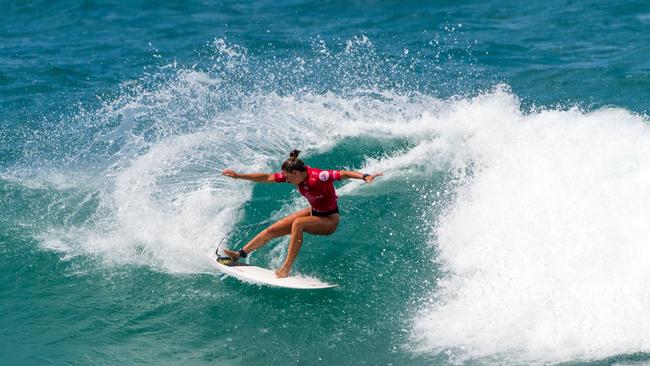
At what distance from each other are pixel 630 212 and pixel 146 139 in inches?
357

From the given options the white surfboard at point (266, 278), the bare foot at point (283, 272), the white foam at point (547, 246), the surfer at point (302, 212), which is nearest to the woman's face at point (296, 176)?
the surfer at point (302, 212)

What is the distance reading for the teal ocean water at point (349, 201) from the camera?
28.3 ft

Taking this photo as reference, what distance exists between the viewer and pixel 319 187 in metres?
9.60

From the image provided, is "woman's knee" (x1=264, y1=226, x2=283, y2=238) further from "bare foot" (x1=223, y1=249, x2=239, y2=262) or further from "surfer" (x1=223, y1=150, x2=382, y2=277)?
"bare foot" (x1=223, y1=249, x2=239, y2=262)

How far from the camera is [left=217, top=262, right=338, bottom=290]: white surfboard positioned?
946 cm

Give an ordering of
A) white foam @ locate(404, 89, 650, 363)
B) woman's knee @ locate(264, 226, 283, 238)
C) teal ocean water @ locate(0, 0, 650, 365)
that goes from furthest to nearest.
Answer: woman's knee @ locate(264, 226, 283, 238), teal ocean water @ locate(0, 0, 650, 365), white foam @ locate(404, 89, 650, 363)

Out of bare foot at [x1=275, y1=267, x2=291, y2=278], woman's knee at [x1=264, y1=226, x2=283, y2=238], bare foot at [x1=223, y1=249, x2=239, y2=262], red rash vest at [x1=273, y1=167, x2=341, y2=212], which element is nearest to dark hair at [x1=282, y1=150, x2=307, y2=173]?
red rash vest at [x1=273, y1=167, x2=341, y2=212]

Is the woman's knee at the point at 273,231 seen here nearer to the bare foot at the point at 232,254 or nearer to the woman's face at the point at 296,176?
the bare foot at the point at 232,254

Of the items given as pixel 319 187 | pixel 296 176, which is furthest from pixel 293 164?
pixel 319 187

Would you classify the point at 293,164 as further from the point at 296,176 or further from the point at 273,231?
the point at 273,231

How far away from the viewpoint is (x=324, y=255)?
34.2 ft

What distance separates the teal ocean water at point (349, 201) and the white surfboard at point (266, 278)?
19 cm

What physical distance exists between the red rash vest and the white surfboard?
0.94 m

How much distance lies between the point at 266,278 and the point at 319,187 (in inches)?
53.2
